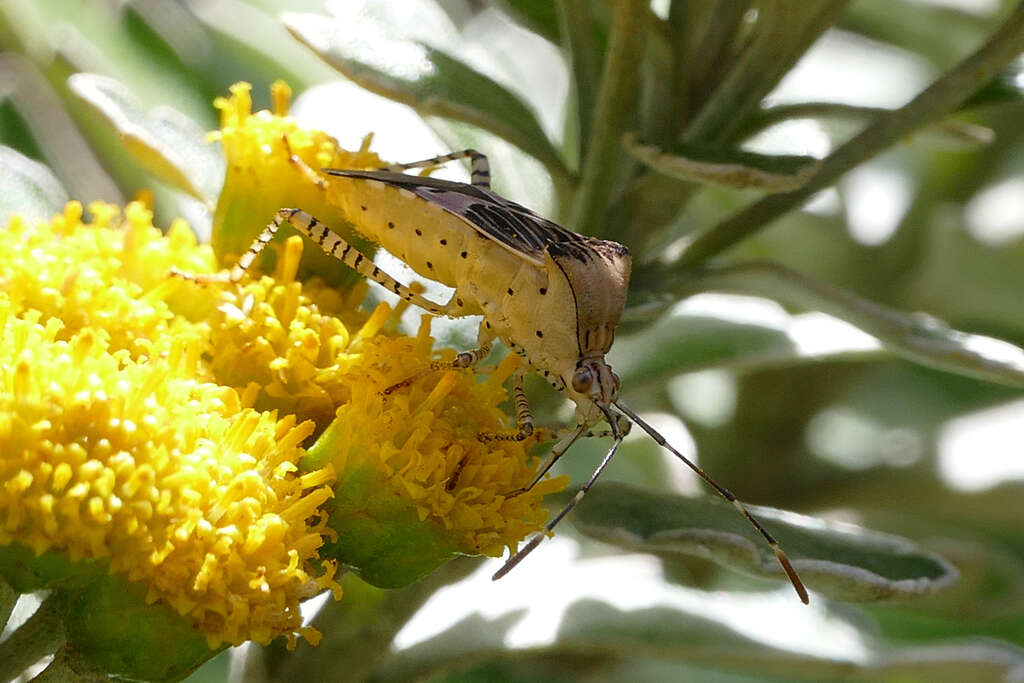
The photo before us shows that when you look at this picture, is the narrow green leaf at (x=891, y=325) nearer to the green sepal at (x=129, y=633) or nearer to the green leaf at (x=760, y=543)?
the green leaf at (x=760, y=543)

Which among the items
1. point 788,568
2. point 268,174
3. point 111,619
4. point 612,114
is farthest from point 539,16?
point 111,619

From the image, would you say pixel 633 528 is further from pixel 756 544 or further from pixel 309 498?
pixel 309 498

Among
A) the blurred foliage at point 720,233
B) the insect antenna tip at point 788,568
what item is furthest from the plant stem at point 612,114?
the insect antenna tip at point 788,568

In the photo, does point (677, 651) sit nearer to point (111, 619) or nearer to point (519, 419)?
point (519, 419)

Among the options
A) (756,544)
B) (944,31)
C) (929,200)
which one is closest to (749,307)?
(756,544)

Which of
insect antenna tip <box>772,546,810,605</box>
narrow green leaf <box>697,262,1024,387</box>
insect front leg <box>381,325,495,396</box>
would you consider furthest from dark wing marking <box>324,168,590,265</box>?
insect antenna tip <box>772,546,810,605</box>

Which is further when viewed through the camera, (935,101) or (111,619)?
(935,101)

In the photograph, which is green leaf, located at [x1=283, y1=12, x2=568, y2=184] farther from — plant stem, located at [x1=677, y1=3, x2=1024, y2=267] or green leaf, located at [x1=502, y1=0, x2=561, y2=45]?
plant stem, located at [x1=677, y1=3, x2=1024, y2=267]
